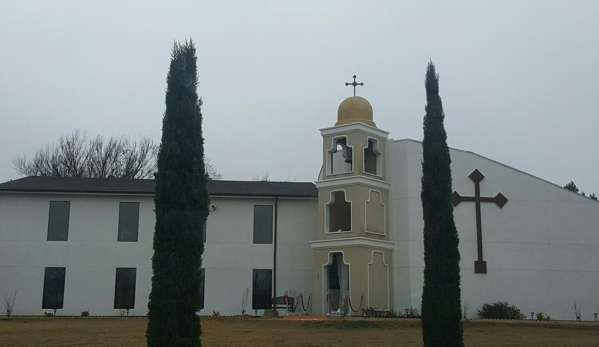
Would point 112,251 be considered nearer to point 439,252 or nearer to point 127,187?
point 127,187

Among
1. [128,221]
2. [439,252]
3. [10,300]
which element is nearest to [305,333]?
[439,252]

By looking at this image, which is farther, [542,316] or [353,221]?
[353,221]

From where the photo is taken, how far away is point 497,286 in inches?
1128

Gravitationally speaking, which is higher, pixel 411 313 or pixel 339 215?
pixel 339 215

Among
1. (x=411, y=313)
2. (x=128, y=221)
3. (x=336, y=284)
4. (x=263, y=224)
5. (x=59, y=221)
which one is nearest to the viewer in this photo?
(x=411, y=313)

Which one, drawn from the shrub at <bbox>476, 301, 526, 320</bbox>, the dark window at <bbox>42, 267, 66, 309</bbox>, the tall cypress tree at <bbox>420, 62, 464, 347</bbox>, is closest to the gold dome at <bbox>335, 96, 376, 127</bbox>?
the shrub at <bbox>476, 301, 526, 320</bbox>

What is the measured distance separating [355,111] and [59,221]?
14442 millimetres

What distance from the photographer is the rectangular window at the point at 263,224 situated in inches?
1223

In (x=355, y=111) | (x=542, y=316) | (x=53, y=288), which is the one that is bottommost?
(x=542, y=316)

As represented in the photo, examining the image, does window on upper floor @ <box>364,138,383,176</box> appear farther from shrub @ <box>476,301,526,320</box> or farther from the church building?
shrub @ <box>476,301,526,320</box>

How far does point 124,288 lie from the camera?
29.9 m

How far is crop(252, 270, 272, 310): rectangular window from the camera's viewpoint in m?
30.4

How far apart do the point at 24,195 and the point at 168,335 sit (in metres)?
19.8

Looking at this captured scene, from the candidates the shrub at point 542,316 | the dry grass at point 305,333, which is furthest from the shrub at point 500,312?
the dry grass at point 305,333
